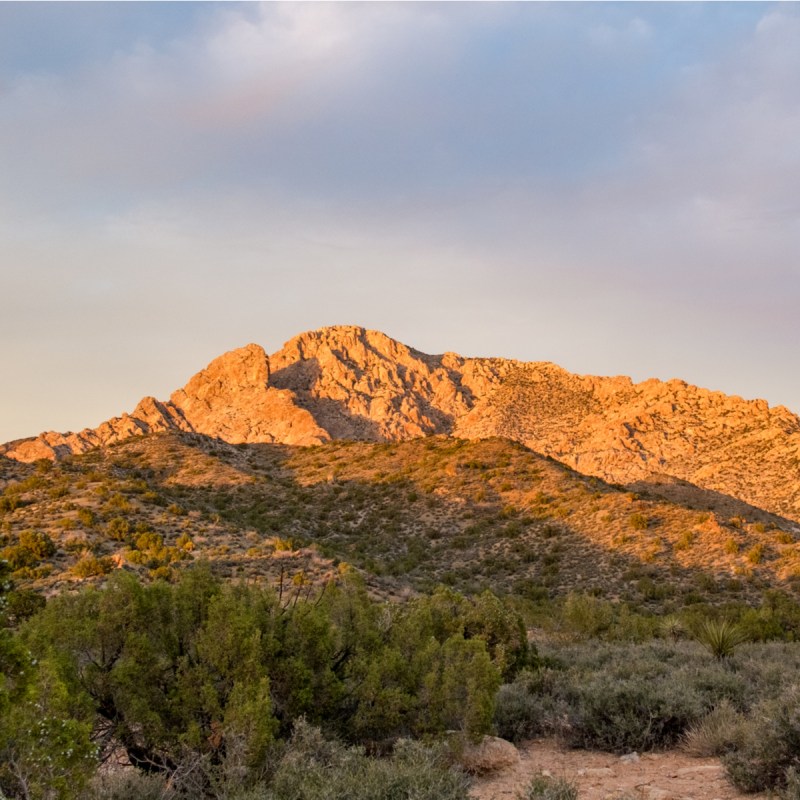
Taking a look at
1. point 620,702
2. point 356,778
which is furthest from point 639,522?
point 356,778

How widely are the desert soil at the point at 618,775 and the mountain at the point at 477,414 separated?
191ft

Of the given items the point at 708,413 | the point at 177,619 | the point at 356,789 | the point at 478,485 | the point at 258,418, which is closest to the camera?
the point at 356,789

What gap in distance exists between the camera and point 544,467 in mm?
54531

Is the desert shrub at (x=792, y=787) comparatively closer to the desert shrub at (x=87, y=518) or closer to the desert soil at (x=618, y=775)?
the desert soil at (x=618, y=775)

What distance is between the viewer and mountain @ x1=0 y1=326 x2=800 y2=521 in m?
72.7

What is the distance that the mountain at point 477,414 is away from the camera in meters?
72.7

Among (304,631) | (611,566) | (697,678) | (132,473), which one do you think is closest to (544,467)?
(611,566)

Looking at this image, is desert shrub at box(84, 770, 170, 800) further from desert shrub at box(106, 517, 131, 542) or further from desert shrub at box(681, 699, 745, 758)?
desert shrub at box(106, 517, 131, 542)

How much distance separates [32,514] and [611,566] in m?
28.6

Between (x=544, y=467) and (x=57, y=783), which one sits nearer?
(x=57, y=783)

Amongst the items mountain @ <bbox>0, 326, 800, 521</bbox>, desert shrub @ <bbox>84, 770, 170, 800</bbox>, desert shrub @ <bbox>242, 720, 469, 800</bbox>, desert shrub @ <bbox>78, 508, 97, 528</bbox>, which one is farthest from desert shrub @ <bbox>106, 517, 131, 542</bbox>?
mountain @ <bbox>0, 326, 800, 521</bbox>

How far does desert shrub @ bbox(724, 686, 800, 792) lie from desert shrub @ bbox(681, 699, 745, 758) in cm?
84

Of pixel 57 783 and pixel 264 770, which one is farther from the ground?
pixel 57 783

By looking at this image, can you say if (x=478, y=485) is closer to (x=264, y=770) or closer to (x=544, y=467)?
(x=544, y=467)
